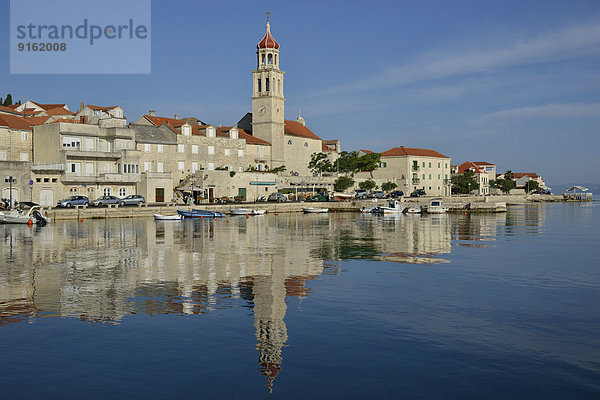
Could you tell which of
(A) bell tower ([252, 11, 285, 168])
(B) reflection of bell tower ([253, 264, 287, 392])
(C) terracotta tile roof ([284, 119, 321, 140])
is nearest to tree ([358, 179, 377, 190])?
(C) terracotta tile roof ([284, 119, 321, 140])

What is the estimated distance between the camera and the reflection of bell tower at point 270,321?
473 inches

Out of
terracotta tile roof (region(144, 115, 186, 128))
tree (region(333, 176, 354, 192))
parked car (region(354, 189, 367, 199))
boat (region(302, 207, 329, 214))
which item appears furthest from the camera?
tree (region(333, 176, 354, 192))

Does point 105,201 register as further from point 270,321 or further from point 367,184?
point 367,184

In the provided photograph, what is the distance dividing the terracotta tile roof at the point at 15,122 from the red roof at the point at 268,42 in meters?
46.1

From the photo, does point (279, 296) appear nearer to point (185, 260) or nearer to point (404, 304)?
point (404, 304)

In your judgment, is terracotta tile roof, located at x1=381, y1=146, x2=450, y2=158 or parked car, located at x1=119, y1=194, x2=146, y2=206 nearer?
parked car, located at x1=119, y1=194, x2=146, y2=206

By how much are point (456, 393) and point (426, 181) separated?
4704 inches

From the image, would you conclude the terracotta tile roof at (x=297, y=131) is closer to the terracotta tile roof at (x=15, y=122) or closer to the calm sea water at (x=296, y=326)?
the terracotta tile roof at (x=15, y=122)

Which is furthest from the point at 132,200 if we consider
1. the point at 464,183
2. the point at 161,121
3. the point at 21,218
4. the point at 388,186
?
the point at 464,183

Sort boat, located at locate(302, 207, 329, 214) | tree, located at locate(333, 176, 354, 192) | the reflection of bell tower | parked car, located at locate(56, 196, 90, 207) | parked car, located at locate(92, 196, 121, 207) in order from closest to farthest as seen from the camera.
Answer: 1. the reflection of bell tower
2. parked car, located at locate(56, 196, 90, 207)
3. parked car, located at locate(92, 196, 121, 207)
4. boat, located at locate(302, 207, 329, 214)
5. tree, located at locate(333, 176, 354, 192)

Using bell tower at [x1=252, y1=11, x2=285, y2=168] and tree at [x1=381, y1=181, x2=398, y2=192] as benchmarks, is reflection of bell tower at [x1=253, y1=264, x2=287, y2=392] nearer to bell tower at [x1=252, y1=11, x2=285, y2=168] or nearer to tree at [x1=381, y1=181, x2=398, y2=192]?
bell tower at [x1=252, y1=11, x2=285, y2=168]

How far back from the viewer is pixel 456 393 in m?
10.5

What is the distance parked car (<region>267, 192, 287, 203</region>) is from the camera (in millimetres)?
87219

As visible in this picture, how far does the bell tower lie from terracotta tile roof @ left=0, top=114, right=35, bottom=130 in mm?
42404
